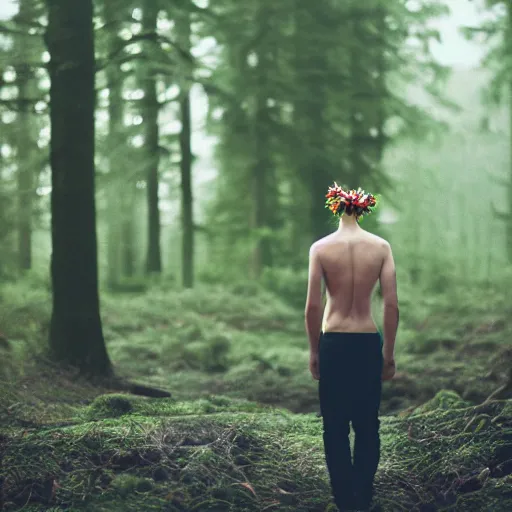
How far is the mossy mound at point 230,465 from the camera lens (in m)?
4.75

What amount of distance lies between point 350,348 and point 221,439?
1458mm

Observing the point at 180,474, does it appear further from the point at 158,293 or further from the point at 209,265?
the point at 209,265

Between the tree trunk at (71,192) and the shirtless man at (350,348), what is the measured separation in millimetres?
4401

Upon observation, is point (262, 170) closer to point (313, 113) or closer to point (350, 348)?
point (313, 113)

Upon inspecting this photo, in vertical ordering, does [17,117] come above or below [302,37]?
below

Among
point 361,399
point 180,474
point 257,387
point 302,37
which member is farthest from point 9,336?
point 302,37

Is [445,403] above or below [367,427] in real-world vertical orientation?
below

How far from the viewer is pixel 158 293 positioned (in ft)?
56.2

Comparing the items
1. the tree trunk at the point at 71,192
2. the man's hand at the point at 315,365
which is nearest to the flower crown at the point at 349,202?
the man's hand at the point at 315,365

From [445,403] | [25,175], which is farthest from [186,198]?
[445,403]

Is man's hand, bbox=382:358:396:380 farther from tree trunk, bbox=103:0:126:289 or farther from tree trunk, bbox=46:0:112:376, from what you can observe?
tree trunk, bbox=103:0:126:289

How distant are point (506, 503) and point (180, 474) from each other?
237 cm

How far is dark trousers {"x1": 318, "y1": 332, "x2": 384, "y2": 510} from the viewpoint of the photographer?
4.87 metres

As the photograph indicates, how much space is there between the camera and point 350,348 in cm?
487
